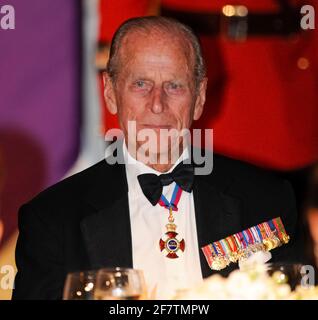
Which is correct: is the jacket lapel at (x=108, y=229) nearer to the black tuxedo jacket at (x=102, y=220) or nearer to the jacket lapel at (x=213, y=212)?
the black tuxedo jacket at (x=102, y=220)

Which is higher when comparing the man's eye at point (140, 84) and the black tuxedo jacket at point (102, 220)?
the man's eye at point (140, 84)

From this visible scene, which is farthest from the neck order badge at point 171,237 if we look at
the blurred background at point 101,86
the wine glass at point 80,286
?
the blurred background at point 101,86

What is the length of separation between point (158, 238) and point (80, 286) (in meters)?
0.61

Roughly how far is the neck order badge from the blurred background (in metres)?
0.88

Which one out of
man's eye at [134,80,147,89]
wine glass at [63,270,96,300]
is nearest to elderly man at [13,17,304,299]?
man's eye at [134,80,147,89]

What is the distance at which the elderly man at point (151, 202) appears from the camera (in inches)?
82.4

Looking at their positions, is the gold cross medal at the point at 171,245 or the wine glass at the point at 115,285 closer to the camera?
the wine glass at the point at 115,285

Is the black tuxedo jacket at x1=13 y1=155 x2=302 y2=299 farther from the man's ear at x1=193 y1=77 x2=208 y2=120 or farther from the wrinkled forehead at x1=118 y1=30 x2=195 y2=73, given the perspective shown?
the wrinkled forehead at x1=118 y1=30 x2=195 y2=73

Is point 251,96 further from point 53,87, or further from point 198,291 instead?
point 198,291

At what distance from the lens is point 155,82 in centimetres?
218

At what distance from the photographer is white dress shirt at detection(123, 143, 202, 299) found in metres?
2.09

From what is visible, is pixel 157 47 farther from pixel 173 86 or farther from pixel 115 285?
pixel 115 285

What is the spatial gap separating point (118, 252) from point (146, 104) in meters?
0.37

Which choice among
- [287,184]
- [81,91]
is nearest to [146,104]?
[287,184]
